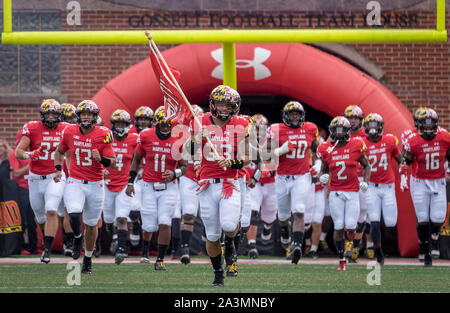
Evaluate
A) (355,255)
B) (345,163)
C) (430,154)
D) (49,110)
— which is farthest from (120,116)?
(430,154)

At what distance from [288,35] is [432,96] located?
479 cm

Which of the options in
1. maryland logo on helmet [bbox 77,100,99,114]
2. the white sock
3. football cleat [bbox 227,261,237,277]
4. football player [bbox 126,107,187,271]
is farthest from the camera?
the white sock

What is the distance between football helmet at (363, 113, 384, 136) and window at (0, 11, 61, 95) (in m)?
5.31

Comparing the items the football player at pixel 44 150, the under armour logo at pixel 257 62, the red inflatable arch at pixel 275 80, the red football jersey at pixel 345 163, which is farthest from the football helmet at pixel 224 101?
the under armour logo at pixel 257 62

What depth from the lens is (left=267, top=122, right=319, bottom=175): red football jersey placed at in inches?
456

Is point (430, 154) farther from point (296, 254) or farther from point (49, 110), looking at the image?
point (49, 110)

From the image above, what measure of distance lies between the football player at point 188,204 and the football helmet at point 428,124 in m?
2.81

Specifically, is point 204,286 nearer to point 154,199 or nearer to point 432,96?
point 154,199

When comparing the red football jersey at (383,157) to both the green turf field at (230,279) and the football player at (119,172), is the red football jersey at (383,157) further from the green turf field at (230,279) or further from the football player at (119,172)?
the football player at (119,172)

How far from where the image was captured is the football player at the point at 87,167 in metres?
9.65

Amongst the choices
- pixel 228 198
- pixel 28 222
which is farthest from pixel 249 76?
pixel 228 198

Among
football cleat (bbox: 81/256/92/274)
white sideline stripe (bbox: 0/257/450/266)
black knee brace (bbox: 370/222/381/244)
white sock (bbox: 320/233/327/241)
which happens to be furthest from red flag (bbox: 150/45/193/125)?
white sock (bbox: 320/233/327/241)

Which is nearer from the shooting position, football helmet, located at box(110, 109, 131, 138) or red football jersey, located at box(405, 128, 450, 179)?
red football jersey, located at box(405, 128, 450, 179)

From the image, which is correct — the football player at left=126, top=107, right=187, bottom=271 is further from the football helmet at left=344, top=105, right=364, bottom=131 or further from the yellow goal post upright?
the football helmet at left=344, top=105, right=364, bottom=131
